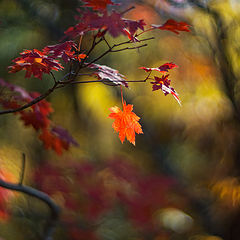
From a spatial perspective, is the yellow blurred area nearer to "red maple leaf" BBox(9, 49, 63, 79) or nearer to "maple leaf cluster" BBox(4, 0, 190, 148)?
"maple leaf cluster" BBox(4, 0, 190, 148)

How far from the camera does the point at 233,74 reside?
227 cm

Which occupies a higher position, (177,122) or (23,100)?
(23,100)

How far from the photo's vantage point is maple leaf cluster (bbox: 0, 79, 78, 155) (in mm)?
1352

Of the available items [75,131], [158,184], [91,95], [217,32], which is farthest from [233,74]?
[75,131]

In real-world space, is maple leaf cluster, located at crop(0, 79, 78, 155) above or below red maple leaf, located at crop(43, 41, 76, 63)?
below

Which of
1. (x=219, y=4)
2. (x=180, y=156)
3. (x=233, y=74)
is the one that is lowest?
(x=180, y=156)

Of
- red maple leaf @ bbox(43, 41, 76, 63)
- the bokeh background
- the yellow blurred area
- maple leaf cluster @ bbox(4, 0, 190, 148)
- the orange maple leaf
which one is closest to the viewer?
maple leaf cluster @ bbox(4, 0, 190, 148)

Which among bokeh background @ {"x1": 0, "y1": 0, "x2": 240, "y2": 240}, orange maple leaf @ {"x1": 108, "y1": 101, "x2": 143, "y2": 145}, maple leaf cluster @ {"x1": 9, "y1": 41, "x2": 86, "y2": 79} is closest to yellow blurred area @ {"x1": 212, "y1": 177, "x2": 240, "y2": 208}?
bokeh background @ {"x1": 0, "y1": 0, "x2": 240, "y2": 240}

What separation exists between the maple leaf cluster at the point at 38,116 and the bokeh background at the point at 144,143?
0.84m

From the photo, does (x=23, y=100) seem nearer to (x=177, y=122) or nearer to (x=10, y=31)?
(x=10, y=31)

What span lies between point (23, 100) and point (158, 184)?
1.70 metres

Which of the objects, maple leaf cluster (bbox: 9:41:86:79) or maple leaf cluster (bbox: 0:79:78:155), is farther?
maple leaf cluster (bbox: 0:79:78:155)

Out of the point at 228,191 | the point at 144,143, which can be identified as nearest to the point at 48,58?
the point at 228,191

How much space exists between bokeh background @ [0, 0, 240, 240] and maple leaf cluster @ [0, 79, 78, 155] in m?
0.84
